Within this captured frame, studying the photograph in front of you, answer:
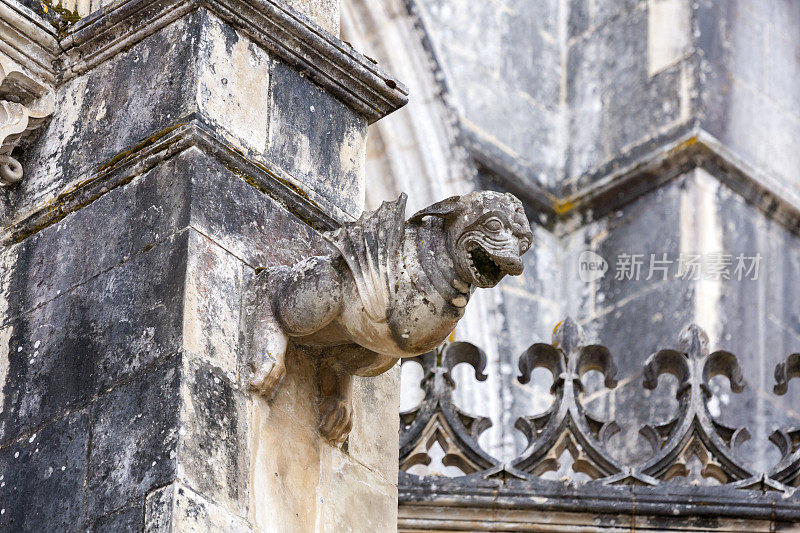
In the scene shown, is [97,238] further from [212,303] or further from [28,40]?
[28,40]

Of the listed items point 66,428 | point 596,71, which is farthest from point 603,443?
point 596,71

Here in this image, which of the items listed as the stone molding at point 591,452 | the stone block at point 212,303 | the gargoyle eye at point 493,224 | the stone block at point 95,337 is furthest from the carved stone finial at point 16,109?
the stone molding at point 591,452

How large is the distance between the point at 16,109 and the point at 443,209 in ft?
3.57

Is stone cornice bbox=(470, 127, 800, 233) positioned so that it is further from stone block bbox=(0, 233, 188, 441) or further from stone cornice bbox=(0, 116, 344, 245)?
stone block bbox=(0, 233, 188, 441)

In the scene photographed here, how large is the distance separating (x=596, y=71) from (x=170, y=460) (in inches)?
259

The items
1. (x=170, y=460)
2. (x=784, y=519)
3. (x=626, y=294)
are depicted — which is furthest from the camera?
(x=626, y=294)

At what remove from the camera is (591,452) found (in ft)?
20.6

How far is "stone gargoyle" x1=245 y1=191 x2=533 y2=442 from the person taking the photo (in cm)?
364

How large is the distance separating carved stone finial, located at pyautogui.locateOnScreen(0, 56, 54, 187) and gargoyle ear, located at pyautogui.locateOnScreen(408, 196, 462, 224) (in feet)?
3.31

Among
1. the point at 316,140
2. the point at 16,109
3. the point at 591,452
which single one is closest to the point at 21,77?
the point at 16,109

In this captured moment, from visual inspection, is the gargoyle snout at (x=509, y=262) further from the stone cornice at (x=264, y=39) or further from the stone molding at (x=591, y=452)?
the stone molding at (x=591, y=452)

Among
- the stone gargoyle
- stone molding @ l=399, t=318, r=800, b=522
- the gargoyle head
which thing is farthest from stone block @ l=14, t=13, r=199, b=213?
stone molding @ l=399, t=318, r=800, b=522

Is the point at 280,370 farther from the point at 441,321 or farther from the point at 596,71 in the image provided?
the point at 596,71

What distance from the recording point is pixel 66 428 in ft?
12.2
